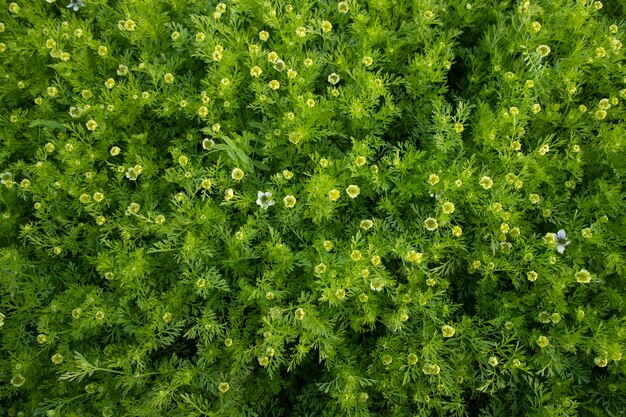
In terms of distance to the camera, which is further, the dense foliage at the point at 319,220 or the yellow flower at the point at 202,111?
the yellow flower at the point at 202,111

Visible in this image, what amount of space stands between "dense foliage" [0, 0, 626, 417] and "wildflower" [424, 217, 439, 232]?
12 mm

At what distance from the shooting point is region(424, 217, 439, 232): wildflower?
2.79m

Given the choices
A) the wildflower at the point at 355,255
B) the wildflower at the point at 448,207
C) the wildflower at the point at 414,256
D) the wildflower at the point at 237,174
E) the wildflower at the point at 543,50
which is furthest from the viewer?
the wildflower at the point at 543,50

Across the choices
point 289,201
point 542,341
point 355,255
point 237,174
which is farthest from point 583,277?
point 237,174

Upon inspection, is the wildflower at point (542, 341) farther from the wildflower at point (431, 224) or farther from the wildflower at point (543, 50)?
the wildflower at point (543, 50)

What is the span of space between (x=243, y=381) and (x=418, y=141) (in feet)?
6.12

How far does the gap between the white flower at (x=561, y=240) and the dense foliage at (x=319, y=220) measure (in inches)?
1.3

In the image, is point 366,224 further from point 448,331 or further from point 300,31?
point 300,31

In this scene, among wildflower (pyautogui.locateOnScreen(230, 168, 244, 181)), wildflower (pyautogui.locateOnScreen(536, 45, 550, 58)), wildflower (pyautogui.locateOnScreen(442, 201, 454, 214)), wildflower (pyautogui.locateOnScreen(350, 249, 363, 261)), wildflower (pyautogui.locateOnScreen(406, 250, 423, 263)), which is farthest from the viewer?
wildflower (pyautogui.locateOnScreen(536, 45, 550, 58))

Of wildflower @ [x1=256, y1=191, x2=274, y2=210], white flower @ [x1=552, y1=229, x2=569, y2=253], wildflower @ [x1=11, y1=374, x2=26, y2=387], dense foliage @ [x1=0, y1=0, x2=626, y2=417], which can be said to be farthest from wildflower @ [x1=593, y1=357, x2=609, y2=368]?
wildflower @ [x1=11, y1=374, x2=26, y2=387]

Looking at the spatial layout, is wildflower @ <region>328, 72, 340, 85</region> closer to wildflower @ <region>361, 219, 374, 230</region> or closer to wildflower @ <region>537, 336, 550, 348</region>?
wildflower @ <region>361, 219, 374, 230</region>

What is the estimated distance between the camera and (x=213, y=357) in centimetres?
276

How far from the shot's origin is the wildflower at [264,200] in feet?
9.24

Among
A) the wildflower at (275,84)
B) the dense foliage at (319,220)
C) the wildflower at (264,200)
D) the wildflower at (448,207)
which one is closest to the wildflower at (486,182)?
the dense foliage at (319,220)
